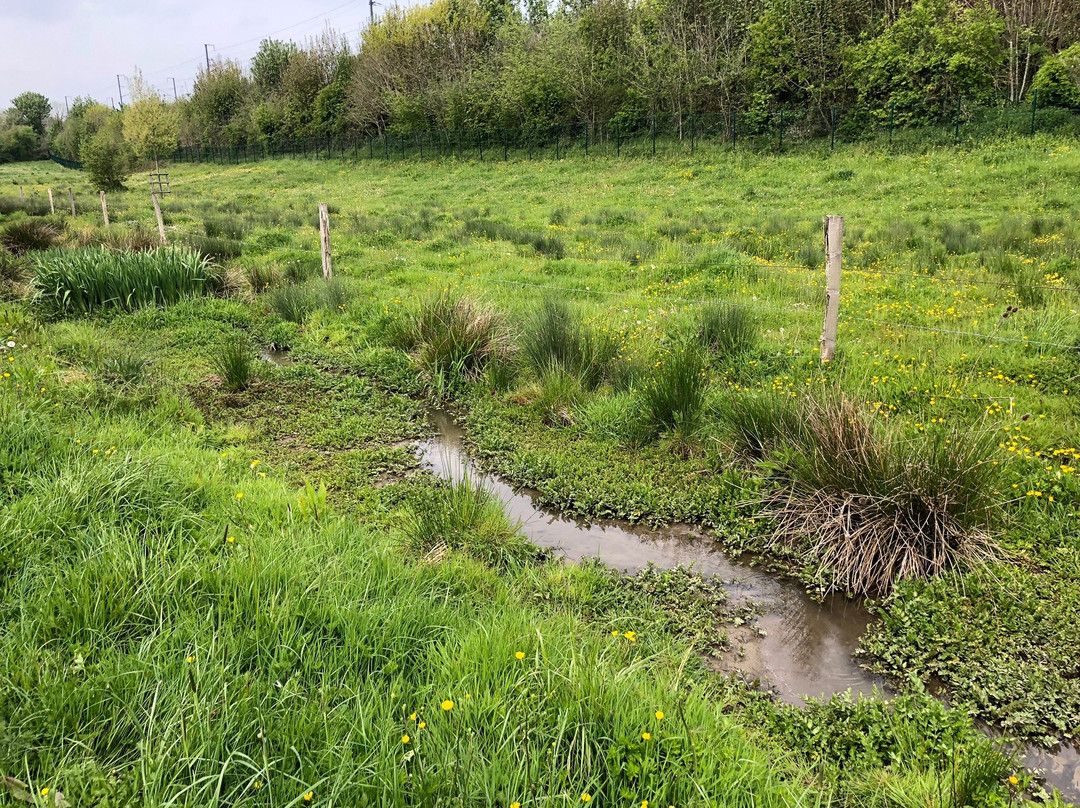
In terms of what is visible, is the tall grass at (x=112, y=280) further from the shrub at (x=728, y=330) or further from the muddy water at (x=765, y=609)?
the shrub at (x=728, y=330)

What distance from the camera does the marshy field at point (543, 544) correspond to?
2.36 metres

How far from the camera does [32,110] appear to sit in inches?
3733

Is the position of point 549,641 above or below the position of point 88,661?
below

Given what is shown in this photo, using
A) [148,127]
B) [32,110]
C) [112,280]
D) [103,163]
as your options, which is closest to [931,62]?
→ [112,280]

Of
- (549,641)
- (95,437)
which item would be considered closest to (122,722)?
(549,641)

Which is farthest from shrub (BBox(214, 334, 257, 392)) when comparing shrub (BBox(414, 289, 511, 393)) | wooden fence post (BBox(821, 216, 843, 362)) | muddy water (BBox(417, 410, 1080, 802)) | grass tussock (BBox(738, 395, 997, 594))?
wooden fence post (BBox(821, 216, 843, 362))

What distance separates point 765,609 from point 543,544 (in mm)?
1561

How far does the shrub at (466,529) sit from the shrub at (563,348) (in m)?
2.63

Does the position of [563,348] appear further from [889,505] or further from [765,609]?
[765,609]

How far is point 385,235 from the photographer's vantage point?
53.4ft

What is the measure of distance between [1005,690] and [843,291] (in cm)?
721

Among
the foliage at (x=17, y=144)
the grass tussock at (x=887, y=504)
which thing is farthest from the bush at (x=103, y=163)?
the foliage at (x=17, y=144)

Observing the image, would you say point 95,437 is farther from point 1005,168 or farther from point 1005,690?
point 1005,168

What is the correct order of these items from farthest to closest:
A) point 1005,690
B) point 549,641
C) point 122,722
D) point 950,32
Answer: point 950,32
point 1005,690
point 549,641
point 122,722
